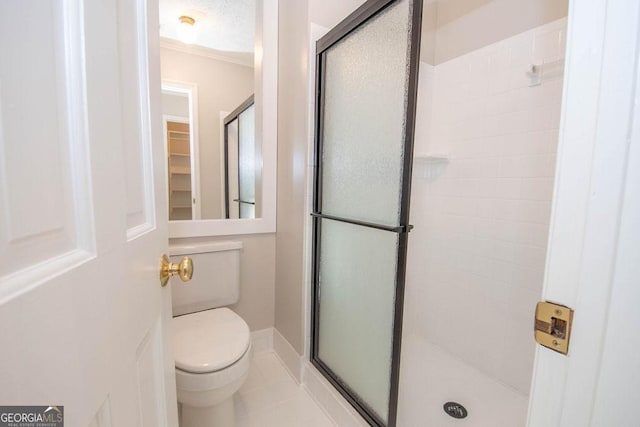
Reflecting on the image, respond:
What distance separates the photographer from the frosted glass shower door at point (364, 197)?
1.07 metres

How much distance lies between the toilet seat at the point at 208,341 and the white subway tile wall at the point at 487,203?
1.28 metres

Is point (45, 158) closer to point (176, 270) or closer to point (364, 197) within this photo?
point (176, 270)

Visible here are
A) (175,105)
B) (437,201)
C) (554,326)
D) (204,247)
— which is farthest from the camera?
(437,201)

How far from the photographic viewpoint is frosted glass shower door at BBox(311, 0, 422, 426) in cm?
107

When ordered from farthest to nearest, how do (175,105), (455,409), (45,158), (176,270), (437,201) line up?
(437,201) < (175,105) < (455,409) < (176,270) < (45,158)

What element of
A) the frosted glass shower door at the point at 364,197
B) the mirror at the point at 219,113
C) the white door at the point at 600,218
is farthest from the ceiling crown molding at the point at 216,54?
the white door at the point at 600,218

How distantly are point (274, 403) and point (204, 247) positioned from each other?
92 centimetres

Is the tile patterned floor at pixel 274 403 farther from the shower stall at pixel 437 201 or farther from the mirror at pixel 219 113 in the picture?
the mirror at pixel 219 113

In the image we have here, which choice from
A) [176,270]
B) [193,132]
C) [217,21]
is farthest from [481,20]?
[176,270]

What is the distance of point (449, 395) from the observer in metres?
1.52

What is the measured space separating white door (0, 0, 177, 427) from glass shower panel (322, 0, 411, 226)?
851 millimetres

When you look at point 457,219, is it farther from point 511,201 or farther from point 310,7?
point 310,7

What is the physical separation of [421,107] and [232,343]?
5.87 feet

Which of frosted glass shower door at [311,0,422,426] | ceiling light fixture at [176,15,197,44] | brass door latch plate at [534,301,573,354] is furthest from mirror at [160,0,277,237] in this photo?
brass door latch plate at [534,301,573,354]
